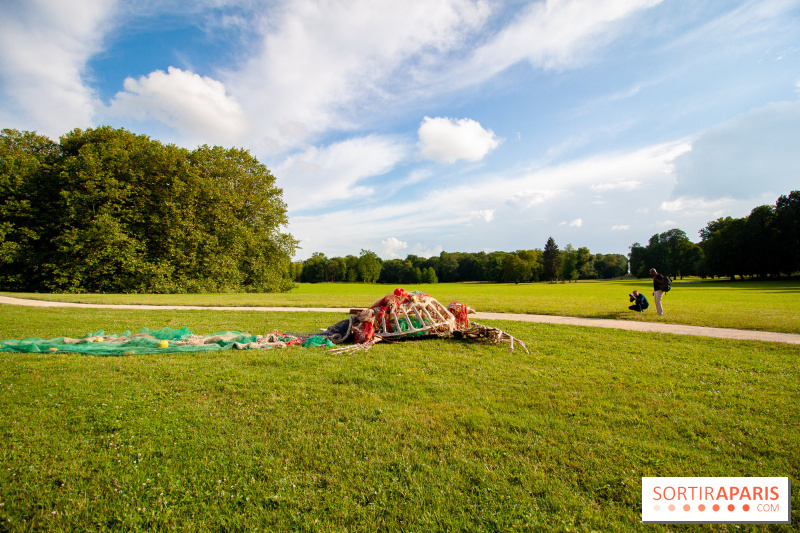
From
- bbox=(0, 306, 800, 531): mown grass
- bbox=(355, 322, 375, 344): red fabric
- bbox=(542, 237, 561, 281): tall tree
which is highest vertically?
bbox=(542, 237, 561, 281): tall tree

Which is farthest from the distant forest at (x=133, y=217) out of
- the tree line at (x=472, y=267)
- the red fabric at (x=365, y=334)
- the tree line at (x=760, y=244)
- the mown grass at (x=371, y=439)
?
the tree line at (x=760, y=244)

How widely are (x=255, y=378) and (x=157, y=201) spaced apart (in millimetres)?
36656

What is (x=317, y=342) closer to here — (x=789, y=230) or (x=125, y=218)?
(x=125, y=218)

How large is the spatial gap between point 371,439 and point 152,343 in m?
7.43

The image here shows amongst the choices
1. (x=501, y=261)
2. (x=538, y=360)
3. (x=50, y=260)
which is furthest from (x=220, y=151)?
(x=501, y=261)

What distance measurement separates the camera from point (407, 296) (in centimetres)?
998

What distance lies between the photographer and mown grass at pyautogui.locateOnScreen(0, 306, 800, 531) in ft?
9.24

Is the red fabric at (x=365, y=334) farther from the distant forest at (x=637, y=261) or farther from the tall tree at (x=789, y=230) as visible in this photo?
the tall tree at (x=789, y=230)

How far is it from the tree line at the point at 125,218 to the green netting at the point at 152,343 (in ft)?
86.9

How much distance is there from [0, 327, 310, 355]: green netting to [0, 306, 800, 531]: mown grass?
539 mm

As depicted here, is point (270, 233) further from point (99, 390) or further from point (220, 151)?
point (99, 390)

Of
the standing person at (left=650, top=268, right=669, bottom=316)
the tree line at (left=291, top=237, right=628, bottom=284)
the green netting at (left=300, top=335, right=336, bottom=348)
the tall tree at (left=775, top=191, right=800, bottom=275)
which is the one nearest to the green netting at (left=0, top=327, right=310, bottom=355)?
the green netting at (left=300, top=335, right=336, bottom=348)

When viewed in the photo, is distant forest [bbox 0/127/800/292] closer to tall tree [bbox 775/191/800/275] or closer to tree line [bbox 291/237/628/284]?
tree line [bbox 291/237/628/284]

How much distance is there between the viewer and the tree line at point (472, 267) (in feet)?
331
